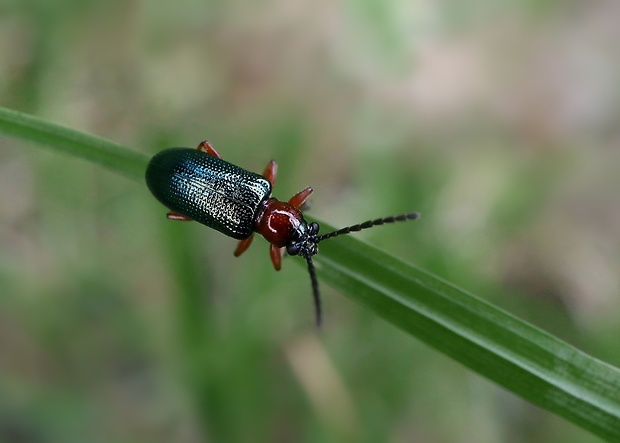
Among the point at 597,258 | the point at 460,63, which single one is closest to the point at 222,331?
the point at 597,258

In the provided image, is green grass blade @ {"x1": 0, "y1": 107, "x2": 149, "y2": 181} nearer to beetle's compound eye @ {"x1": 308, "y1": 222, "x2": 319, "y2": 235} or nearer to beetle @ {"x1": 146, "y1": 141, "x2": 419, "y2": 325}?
beetle @ {"x1": 146, "y1": 141, "x2": 419, "y2": 325}

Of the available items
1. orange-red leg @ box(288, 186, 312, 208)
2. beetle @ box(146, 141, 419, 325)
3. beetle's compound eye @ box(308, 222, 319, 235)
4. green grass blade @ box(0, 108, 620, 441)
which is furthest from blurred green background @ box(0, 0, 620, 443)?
green grass blade @ box(0, 108, 620, 441)

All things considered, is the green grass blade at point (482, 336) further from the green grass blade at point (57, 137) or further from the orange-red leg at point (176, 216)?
the orange-red leg at point (176, 216)

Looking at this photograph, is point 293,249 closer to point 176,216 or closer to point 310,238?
point 310,238

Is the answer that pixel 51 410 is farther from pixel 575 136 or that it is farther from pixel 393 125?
pixel 575 136

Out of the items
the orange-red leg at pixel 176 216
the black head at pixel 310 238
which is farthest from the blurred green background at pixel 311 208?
the black head at pixel 310 238

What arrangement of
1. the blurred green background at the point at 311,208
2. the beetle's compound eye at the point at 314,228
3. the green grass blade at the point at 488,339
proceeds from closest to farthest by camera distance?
the green grass blade at the point at 488,339
the beetle's compound eye at the point at 314,228
the blurred green background at the point at 311,208
